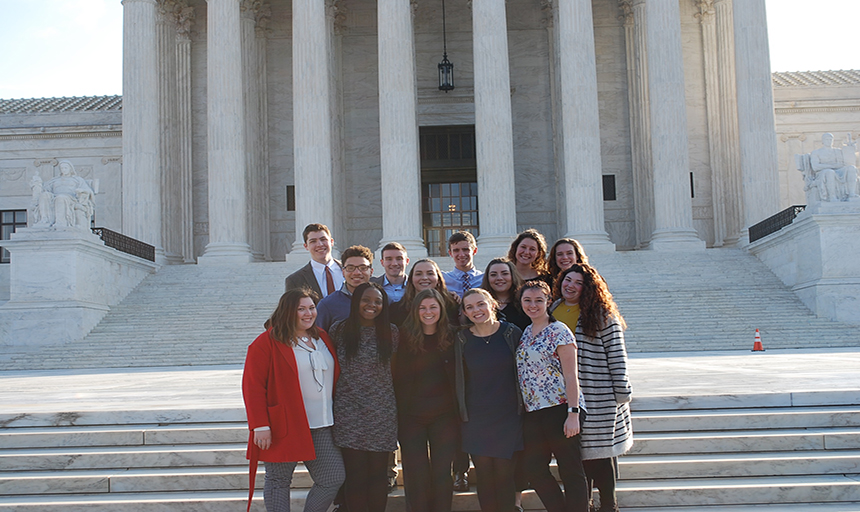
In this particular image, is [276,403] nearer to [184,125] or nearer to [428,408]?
[428,408]

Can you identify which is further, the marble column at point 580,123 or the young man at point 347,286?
the marble column at point 580,123

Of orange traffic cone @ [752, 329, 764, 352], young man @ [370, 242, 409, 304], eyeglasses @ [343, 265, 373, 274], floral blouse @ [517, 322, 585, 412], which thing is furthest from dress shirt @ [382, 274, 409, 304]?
orange traffic cone @ [752, 329, 764, 352]

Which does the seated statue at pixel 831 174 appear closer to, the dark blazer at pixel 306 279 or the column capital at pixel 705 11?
the column capital at pixel 705 11

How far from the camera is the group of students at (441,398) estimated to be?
22.5 ft

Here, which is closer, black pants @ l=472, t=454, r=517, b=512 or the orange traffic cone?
black pants @ l=472, t=454, r=517, b=512

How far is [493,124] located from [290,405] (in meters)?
23.8

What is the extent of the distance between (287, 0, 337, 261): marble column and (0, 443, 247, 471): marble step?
68.0ft

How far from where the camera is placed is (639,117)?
3562 cm

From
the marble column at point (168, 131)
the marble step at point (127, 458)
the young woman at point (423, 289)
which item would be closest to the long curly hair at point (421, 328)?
the young woman at point (423, 289)

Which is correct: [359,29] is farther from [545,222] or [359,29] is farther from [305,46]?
[545,222]

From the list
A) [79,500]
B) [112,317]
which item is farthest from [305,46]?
[79,500]

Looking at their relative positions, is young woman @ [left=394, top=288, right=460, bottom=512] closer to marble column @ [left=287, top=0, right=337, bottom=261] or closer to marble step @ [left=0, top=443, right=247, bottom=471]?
marble step @ [left=0, top=443, right=247, bottom=471]

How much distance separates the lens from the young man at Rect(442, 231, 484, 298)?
8.59 meters

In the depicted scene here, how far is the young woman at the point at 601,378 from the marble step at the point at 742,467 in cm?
131
